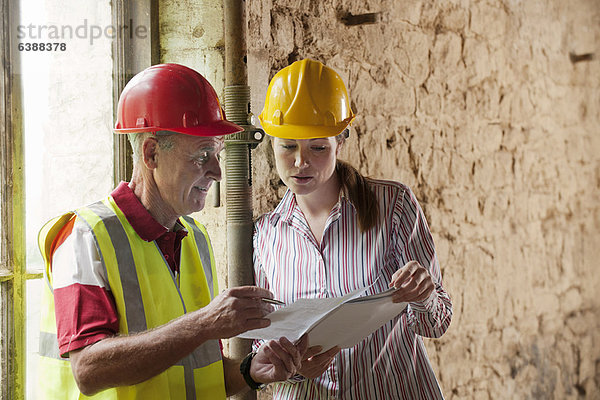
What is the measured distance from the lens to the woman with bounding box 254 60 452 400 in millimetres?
1991

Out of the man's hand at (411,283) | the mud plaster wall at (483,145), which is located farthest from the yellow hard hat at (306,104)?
the man's hand at (411,283)

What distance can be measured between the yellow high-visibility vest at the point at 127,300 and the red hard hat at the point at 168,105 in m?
0.23

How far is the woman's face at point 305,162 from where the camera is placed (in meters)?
2.03

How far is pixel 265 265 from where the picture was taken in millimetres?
2158

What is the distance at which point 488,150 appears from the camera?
3539mm

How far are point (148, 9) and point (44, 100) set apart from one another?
57 cm

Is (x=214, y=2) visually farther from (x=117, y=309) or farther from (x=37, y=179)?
(x=117, y=309)

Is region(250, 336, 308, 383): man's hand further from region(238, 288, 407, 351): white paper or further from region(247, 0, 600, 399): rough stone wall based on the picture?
region(247, 0, 600, 399): rough stone wall

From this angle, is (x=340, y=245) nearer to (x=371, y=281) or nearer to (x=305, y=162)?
(x=371, y=281)

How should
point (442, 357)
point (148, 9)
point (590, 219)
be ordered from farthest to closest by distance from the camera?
point (590, 219), point (442, 357), point (148, 9)

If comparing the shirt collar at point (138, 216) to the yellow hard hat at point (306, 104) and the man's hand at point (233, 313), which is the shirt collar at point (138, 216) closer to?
the man's hand at point (233, 313)

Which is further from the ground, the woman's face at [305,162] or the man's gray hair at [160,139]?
the man's gray hair at [160,139]

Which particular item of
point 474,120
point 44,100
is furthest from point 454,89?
point 44,100

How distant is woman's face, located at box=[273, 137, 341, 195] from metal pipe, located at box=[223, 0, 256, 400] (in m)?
0.29
